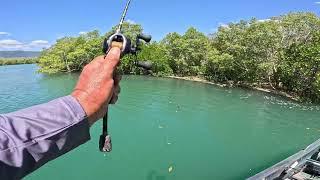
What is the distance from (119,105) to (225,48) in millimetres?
14139

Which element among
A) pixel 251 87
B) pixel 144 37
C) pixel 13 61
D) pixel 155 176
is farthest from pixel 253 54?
pixel 13 61

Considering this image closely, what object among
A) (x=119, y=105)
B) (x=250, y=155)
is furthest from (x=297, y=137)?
(x=119, y=105)

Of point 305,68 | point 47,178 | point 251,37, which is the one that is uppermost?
point 251,37

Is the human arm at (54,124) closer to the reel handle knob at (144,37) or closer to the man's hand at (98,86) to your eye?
the man's hand at (98,86)

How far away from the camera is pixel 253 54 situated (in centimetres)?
2944

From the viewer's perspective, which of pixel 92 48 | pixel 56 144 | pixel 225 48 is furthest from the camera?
pixel 92 48

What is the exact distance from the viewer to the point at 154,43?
4553 centimetres

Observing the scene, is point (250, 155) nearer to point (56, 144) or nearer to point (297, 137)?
point (297, 137)

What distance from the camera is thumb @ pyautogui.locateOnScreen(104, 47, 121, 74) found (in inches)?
56.9

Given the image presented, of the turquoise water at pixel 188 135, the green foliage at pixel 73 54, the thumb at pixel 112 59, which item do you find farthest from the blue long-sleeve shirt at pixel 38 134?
the green foliage at pixel 73 54

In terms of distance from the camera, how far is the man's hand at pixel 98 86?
135cm

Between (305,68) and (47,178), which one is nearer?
(47,178)

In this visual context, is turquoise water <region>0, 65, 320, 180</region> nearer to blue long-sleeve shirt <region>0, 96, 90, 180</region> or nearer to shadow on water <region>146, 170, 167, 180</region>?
shadow on water <region>146, 170, 167, 180</region>

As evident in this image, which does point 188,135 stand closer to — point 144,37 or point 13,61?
point 144,37
